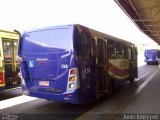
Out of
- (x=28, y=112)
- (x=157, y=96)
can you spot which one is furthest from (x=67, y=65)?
(x=157, y=96)

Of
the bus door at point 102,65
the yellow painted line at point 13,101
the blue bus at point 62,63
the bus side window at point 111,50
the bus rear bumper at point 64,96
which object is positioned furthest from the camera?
the bus side window at point 111,50

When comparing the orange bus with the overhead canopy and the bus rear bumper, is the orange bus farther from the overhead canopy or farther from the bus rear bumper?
the overhead canopy

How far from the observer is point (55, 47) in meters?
9.12

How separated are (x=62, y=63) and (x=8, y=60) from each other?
3.78 metres

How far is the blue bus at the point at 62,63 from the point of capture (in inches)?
344

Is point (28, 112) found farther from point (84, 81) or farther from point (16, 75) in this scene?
point (16, 75)

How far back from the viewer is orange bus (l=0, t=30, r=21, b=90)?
11.4 metres

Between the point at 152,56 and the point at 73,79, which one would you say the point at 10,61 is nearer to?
the point at 73,79

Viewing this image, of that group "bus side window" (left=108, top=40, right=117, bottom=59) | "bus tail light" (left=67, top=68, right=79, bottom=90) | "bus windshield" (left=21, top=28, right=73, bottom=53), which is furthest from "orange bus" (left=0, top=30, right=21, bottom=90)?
"bus side window" (left=108, top=40, right=117, bottom=59)

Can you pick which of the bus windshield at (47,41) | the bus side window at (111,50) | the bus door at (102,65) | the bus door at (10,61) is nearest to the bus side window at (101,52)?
the bus door at (102,65)

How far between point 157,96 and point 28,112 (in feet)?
20.0

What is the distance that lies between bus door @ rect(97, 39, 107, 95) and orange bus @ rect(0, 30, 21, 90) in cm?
371

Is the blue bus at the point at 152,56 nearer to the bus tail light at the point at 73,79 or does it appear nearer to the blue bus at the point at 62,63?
the blue bus at the point at 62,63

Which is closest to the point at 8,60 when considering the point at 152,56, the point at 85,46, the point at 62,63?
the point at 62,63
